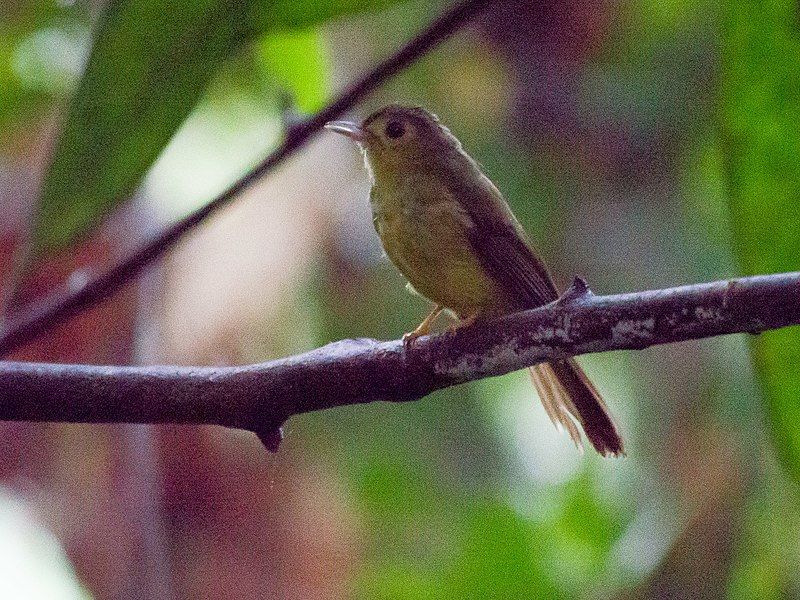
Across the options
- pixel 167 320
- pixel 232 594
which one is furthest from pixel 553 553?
pixel 167 320

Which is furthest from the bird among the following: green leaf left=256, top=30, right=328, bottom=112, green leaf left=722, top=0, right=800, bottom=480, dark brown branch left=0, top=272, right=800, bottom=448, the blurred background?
dark brown branch left=0, top=272, right=800, bottom=448

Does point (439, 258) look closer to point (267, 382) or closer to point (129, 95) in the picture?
point (129, 95)

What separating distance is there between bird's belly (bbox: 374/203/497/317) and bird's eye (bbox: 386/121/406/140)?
0.99ft

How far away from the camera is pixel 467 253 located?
213cm

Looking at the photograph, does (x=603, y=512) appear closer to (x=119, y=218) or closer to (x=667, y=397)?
(x=667, y=397)

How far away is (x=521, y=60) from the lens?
4508mm

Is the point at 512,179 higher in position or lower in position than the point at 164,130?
higher

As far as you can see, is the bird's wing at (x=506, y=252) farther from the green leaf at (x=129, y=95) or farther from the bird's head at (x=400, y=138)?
the green leaf at (x=129, y=95)

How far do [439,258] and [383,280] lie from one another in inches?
77.2

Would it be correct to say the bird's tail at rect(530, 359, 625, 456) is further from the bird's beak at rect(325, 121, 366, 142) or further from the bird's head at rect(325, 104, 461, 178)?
the bird's beak at rect(325, 121, 366, 142)

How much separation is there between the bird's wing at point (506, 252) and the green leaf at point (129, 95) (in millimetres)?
614

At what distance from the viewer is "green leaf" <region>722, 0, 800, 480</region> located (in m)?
1.62

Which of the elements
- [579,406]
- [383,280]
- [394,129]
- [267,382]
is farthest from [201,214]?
[383,280]

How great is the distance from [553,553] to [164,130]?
1.56 metres
